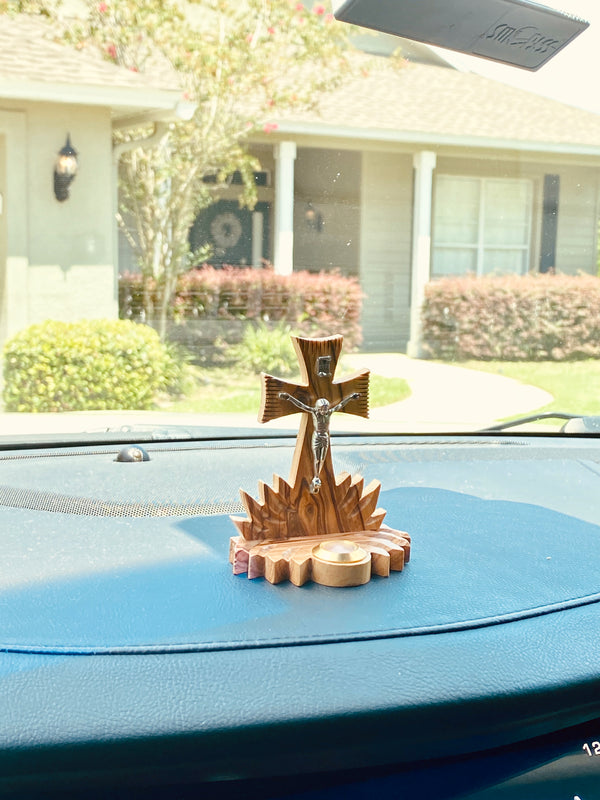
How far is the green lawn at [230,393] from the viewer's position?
2393mm

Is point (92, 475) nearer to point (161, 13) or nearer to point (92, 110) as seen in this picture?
point (92, 110)

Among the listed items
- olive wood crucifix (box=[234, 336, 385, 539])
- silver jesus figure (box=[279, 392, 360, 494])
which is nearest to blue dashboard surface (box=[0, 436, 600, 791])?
olive wood crucifix (box=[234, 336, 385, 539])

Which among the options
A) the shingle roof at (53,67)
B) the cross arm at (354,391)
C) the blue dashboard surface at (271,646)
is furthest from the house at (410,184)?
the shingle roof at (53,67)

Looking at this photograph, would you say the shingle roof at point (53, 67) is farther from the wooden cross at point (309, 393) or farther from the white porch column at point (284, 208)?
the wooden cross at point (309, 393)

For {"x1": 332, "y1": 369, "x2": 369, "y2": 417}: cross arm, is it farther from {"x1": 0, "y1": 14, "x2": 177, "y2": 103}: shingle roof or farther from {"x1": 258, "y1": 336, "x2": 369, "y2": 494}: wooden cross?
{"x1": 0, "y1": 14, "x2": 177, "y2": 103}: shingle roof

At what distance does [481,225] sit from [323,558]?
5.38 feet

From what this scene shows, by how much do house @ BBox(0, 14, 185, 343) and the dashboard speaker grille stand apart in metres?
1.22

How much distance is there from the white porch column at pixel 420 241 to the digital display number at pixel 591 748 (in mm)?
1583

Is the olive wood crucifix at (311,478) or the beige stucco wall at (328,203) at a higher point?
the beige stucco wall at (328,203)

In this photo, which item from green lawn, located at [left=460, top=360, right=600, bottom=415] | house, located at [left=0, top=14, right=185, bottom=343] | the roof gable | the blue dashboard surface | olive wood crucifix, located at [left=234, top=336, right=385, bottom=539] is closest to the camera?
the blue dashboard surface

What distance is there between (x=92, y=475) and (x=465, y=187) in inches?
52.0

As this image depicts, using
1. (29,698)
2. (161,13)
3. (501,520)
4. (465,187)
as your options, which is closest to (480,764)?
(29,698)

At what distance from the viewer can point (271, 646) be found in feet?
3.60

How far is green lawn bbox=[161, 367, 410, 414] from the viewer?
239 centimetres
